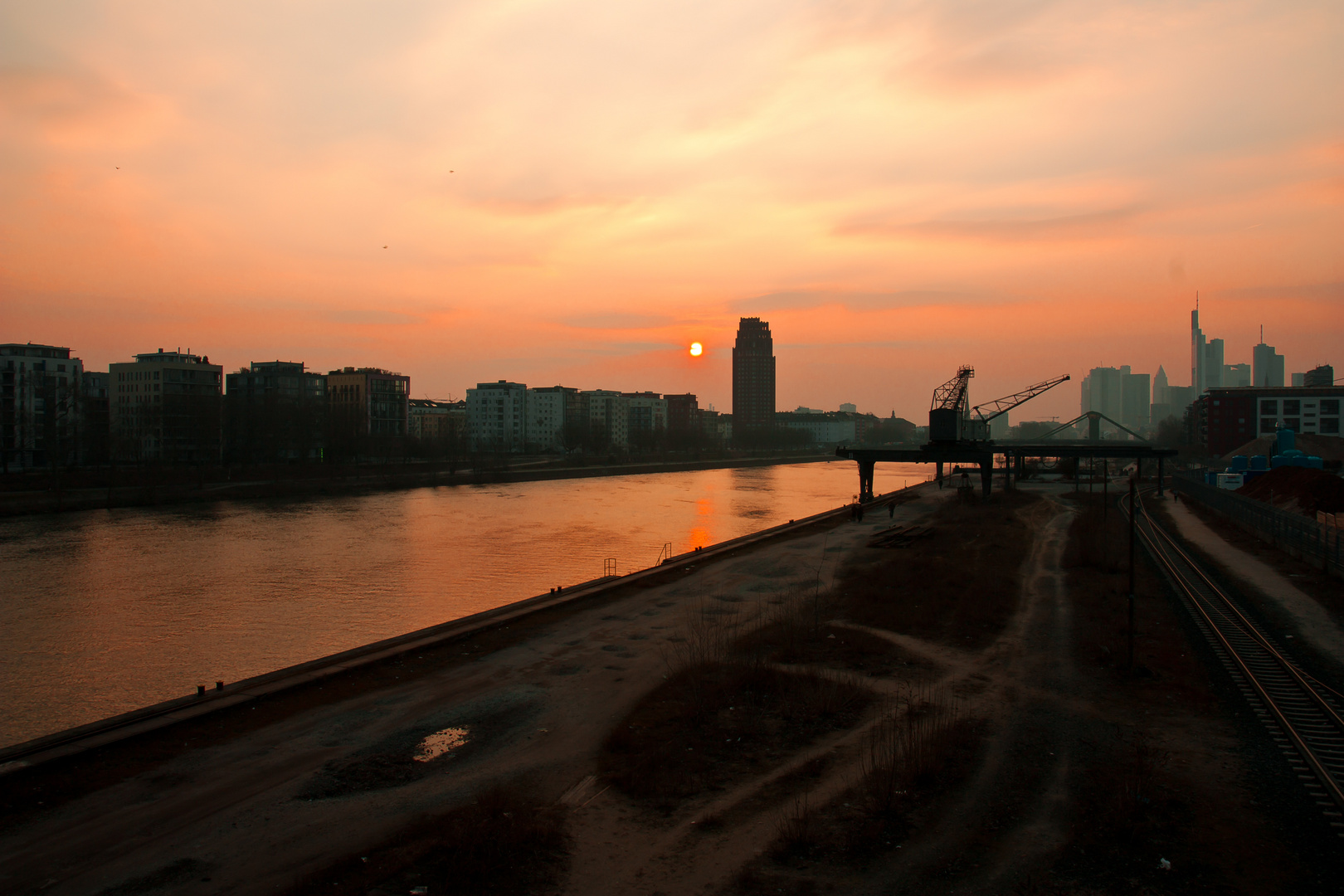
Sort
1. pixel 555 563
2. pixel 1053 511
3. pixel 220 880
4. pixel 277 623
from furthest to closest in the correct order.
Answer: pixel 1053 511
pixel 555 563
pixel 277 623
pixel 220 880

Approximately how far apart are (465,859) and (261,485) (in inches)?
2653

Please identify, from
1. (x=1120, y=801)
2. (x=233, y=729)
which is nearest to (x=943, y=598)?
(x=1120, y=801)

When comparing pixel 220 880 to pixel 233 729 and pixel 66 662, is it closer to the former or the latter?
pixel 233 729

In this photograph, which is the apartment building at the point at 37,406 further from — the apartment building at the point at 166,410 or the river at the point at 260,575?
the river at the point at 260,575

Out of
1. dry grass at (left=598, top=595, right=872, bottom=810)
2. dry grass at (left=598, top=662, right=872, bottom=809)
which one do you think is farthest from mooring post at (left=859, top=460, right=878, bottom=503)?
dry grass at (left=598, top=662, right=872, bottom=809)

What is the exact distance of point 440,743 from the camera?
33.0 ft

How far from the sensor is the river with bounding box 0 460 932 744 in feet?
58.3

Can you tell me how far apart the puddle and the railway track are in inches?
371

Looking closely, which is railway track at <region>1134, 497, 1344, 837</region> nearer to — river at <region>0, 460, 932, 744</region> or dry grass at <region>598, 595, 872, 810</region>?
dry grass at <region>598, 595, 872, 810</region>

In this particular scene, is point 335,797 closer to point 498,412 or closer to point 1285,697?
point 1285,697

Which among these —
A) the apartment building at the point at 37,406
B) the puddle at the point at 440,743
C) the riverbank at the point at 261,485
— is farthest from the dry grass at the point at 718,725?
the apartment building at the point at 37,406

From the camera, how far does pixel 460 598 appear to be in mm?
24984

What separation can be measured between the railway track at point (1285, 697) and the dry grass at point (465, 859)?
747 centimetres

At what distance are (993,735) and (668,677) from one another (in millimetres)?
4921
